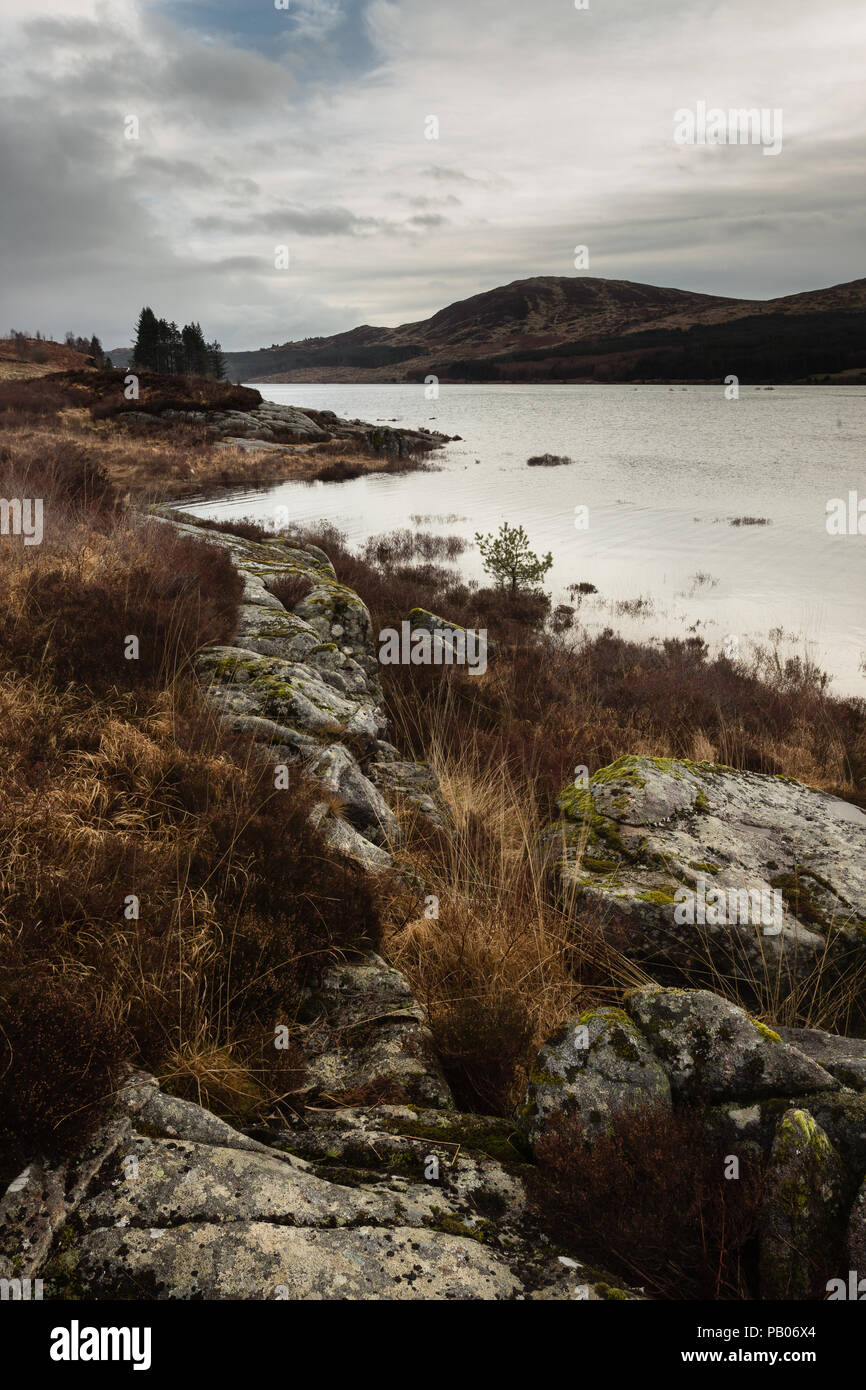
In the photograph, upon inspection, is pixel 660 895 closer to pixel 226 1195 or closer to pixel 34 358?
pixel 226 1195

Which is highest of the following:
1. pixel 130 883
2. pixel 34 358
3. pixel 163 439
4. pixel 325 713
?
pixel 34 358

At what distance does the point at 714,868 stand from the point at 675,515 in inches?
1114

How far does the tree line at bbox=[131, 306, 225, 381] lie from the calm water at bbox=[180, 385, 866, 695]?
177ft

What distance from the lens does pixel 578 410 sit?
101 m

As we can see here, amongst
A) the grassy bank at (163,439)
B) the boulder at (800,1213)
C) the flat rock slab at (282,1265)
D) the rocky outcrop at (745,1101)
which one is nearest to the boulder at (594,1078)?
the rocky outcrop at (745,1101)

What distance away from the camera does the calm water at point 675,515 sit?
714 inches

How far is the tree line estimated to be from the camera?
92750mm

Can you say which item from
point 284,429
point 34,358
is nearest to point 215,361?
point 34,358

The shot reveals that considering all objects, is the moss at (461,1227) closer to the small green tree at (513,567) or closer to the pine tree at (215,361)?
the small green tree at (513,567)

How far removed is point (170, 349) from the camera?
99.4 metres

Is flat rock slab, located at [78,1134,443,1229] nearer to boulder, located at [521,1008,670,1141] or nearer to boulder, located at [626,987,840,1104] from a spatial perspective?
boulder, located at [521,1008,670,1141]

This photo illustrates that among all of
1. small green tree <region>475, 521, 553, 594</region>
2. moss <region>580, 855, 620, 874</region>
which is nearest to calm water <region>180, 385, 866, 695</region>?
small green tree <region>475, 521, 553, 594</region>
